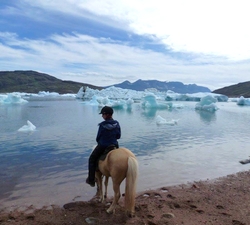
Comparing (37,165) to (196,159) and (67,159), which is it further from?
(196,159)

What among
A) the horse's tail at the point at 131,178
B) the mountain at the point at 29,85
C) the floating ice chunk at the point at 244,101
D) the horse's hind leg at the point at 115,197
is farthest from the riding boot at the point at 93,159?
the mountain at the point at 29,85

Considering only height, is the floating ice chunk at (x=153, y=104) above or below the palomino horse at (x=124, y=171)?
below

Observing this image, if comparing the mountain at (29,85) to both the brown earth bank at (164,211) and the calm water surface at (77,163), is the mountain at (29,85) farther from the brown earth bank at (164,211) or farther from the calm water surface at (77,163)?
the brown earth bank at (164,211)

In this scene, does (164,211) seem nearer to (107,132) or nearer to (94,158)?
(94,158)

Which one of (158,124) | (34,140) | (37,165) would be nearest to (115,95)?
(158,124)

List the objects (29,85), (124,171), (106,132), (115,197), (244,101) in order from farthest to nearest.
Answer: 1. (29,85)
2. (244,101)
3. (106,132)
4. (115,197)
5. (124,171)

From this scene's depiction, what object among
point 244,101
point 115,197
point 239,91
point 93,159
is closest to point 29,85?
point 239,91

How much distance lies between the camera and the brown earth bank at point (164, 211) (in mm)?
5141

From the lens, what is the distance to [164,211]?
563 cm

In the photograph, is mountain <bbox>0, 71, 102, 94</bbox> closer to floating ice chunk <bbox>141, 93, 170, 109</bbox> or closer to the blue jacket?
floating ice chunk <bbox>141, 93, 170, 109</bbox>

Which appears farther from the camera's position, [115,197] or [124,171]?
[115,197]

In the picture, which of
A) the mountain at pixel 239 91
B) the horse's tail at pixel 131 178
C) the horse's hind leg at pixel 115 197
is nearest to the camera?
the horse's tail at pixel 131 178

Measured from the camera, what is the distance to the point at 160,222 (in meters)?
5.06

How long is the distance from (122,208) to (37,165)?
5.09m
